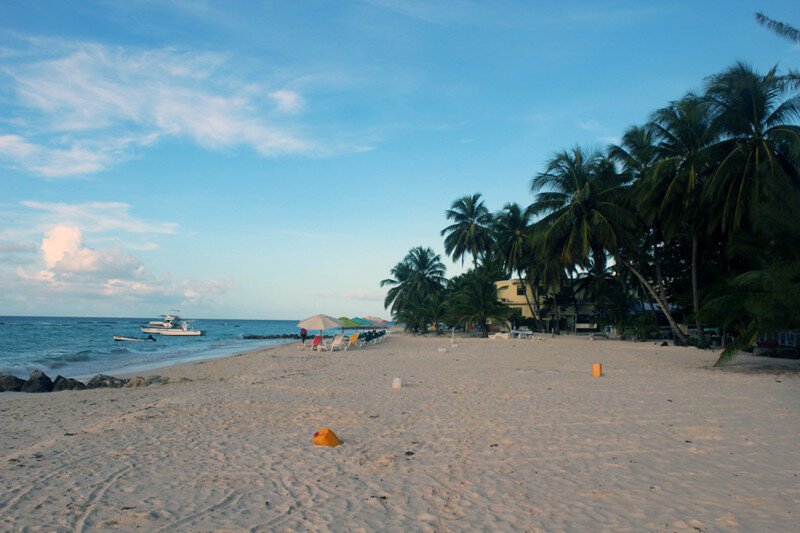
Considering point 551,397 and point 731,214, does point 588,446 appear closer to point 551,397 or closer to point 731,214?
point 551,397

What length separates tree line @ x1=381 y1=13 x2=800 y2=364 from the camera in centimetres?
1341

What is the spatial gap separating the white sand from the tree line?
3.76 meters

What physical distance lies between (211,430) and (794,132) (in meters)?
17.9

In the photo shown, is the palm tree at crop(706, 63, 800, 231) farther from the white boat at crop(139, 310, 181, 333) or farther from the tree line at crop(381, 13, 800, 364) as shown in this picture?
the white boat at crop(139, 310, 181, 333)

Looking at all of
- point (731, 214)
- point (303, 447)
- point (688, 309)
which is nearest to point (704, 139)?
point (731, 214)

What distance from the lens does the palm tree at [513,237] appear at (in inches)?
1617

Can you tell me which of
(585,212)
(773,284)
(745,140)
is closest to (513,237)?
(585,212)

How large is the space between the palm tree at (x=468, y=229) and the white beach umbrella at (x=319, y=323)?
20.3 m

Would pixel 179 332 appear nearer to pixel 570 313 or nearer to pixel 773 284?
pixel 570 313

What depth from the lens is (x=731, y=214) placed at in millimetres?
17766

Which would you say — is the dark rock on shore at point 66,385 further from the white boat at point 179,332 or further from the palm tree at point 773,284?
the white boat at point 179,332

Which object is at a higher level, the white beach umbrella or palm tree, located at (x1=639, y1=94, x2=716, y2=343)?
palm tree, located at (x1=639, y1=94, x2=716, y2=343)

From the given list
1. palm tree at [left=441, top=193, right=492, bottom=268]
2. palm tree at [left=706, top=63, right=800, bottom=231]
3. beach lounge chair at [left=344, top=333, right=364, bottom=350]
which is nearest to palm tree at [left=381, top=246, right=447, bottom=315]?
palm tree at [left=441, top=193, right=492, bottom=268]

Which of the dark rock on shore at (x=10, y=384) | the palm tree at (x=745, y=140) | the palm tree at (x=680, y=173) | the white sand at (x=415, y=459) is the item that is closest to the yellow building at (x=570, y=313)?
the palm tree at (x=680, y=173)
